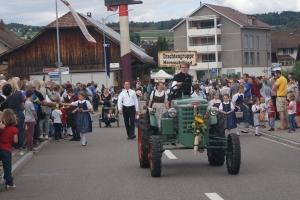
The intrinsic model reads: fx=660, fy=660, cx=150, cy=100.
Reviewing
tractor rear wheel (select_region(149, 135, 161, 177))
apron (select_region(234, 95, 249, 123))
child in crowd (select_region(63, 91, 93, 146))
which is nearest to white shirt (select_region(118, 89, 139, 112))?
child in crowd (select_region(63, 91, 93, 146))

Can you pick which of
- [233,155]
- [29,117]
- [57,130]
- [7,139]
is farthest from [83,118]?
[233,155]

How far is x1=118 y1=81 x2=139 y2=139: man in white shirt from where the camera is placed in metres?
22.2

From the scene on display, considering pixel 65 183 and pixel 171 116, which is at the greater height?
pixel 171 116

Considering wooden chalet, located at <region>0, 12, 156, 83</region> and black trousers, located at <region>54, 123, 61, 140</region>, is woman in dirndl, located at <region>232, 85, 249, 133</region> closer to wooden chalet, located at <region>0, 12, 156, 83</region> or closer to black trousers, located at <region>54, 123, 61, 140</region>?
black trousers, located at <region>54, 123, 61, 140</region>

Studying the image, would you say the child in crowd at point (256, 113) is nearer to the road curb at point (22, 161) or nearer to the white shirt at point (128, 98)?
the white shirt at point (128, 98)

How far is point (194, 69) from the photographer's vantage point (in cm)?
9575

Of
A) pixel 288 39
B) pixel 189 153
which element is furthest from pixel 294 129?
pixel 288 39

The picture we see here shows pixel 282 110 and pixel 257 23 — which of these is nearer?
pixel 282 110

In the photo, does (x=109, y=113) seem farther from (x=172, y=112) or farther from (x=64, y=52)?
(x=64, y=52)

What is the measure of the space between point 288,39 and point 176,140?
369 feet

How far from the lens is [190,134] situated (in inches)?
509

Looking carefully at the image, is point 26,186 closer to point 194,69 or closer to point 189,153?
point 189,153

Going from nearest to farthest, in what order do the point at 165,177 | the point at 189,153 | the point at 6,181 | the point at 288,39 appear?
the point at 6,181, the point at 165,177, the point at 189,153, the point at 288,39

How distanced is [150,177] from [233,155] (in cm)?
167
